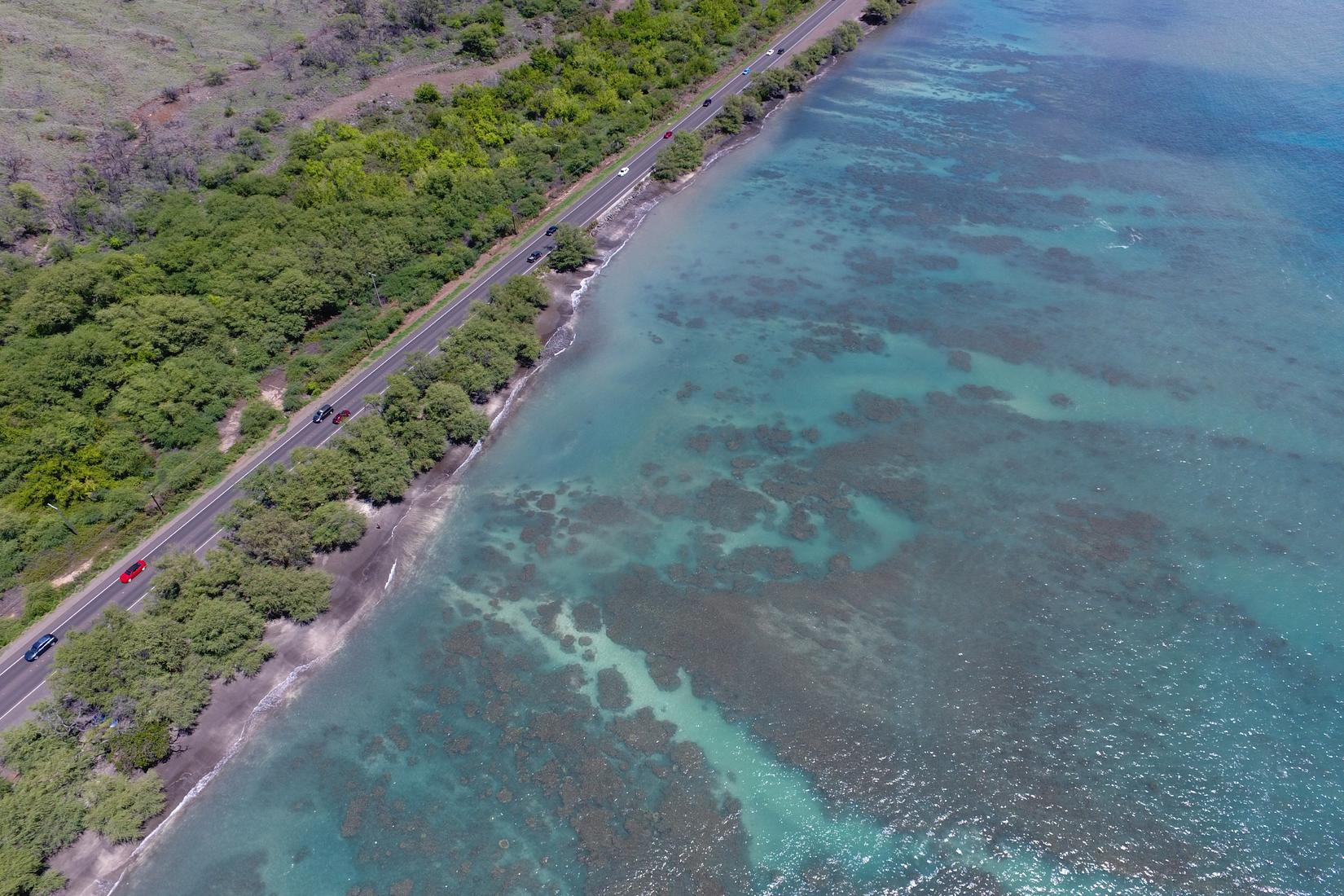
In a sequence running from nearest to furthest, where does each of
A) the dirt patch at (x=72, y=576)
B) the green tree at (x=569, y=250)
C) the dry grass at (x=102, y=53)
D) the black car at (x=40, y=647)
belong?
the black car at (x=40, y=647)
the dirt patch at (x=72, y=576)
the green tree at (x=569, y=250)
the dry grass at (x=102, y=53)

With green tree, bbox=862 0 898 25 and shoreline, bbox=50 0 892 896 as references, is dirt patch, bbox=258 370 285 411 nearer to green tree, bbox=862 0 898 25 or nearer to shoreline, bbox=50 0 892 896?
shoreline, bbox=50 0 892 896

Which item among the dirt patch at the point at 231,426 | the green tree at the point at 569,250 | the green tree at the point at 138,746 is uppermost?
the green tree at the point at 569,250

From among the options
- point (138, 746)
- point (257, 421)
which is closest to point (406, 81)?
point (257, 421)

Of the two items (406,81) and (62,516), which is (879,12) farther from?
(62,516)

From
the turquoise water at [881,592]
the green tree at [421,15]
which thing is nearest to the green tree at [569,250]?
the turquoise water at [881,592]

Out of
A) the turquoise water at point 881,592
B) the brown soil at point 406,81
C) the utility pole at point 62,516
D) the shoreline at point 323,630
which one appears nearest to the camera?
the shoreline at point 323,630

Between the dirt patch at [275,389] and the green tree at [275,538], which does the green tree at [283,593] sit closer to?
the green tree at [275,538]

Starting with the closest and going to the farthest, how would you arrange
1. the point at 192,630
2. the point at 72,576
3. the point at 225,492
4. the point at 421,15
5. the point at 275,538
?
the point at 192,630
the point at 275,538
the point at 72,576
the point at 225,492
the point at 421,15
